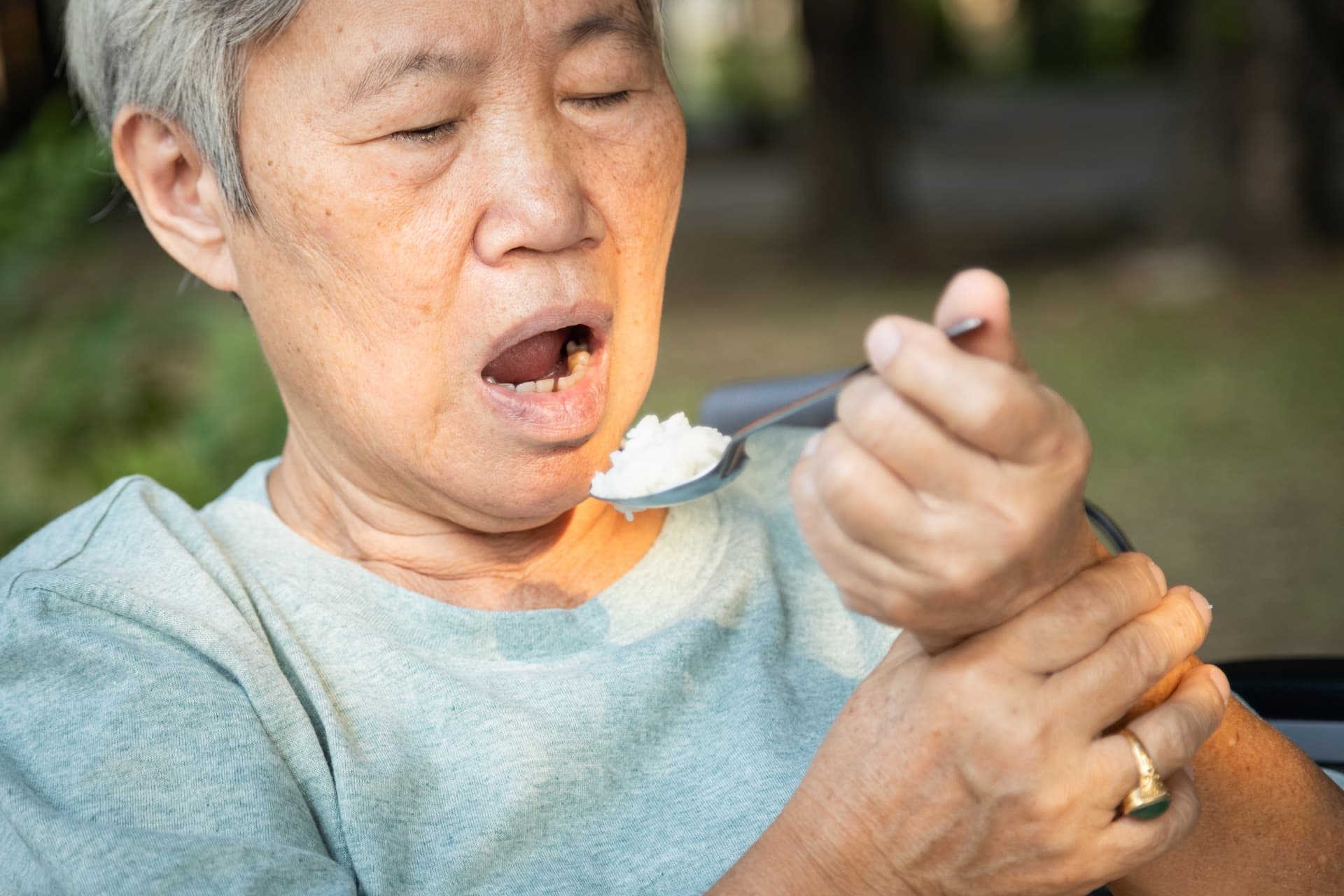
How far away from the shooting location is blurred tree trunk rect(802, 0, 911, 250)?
12.0 meters

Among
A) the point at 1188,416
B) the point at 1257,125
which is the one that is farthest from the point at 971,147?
the point at 1188,416

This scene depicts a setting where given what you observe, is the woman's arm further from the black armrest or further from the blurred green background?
the blurred green background

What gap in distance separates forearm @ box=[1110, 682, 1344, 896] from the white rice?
0.70 meters

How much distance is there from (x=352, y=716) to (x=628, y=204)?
0.78m

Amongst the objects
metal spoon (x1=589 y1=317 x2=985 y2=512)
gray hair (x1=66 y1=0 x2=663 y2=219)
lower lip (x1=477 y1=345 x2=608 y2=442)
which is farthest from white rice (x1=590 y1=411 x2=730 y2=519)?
gray hair (x1=66 y1=0 x2=663 y2=219)

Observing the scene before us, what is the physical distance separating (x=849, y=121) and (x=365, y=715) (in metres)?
11.2

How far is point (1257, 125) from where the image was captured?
10.3m

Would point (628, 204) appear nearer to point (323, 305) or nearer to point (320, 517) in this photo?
point (323, 305)

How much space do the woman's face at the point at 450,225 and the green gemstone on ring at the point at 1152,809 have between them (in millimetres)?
834

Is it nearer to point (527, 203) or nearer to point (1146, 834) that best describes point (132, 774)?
point (527, 203)

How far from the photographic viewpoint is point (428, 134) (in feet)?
5.71

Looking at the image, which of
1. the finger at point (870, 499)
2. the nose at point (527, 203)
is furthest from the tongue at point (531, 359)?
the finger at point (870, 499)

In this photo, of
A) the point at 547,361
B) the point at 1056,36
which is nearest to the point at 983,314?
the point at 547,361

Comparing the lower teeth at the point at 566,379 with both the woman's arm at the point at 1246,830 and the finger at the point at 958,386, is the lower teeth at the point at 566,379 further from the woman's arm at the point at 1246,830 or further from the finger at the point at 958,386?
the woman's arm at the point at 1246,830
